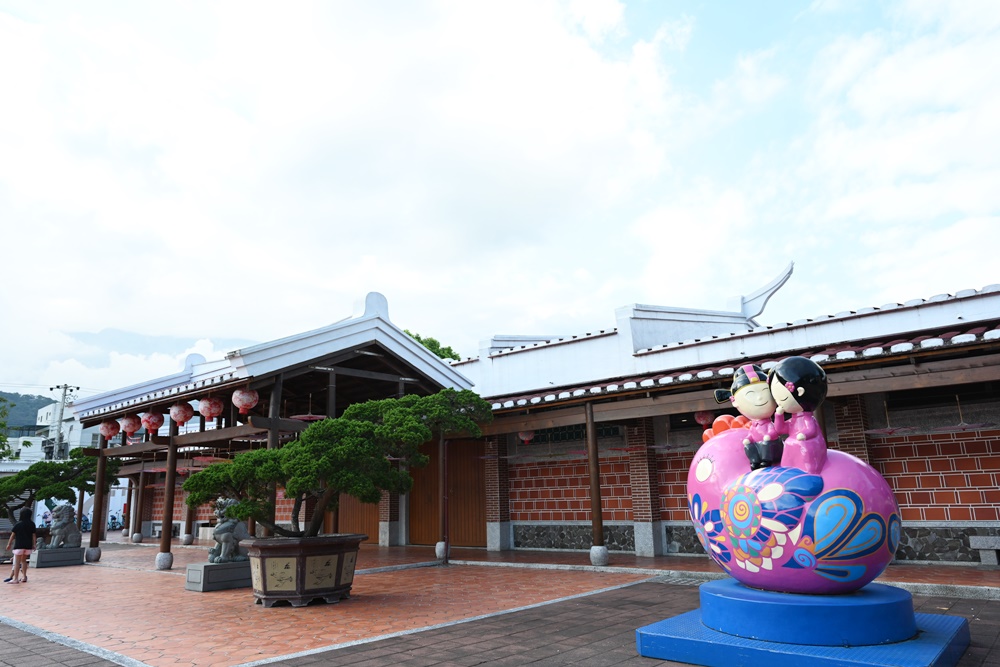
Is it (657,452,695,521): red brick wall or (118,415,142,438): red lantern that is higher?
(118,415,142,438): red lantern

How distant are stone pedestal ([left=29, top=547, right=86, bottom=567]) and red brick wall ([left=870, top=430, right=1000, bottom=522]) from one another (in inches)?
599

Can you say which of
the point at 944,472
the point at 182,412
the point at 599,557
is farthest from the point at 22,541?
the point at 944,472

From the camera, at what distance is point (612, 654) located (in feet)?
16.3

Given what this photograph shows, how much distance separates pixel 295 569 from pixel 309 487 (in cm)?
106

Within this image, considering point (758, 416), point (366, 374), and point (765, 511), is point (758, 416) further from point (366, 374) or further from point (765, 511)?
point (366, 374)

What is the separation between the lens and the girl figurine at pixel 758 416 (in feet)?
15.6

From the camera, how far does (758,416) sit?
4.84 metres

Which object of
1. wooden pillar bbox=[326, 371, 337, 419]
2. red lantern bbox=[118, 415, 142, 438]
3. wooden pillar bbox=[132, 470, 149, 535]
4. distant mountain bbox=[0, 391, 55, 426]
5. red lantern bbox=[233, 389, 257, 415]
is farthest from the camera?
distant mountain bbox=[0, 391, 55, 426]

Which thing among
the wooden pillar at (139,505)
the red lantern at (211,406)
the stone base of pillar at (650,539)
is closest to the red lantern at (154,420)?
the red lantern at (211,406)

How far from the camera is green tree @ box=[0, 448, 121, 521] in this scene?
1391 cm

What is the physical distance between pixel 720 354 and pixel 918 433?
3.90 meters

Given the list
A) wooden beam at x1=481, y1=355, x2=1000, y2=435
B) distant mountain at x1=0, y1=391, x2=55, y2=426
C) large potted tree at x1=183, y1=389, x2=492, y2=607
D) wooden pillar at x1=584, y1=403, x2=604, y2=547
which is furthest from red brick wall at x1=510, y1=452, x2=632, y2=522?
distant mountain at x1=0, y1=391, x2=55, y2=426

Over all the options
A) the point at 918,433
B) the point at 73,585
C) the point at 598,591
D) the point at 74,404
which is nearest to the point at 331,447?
the point at 598,591

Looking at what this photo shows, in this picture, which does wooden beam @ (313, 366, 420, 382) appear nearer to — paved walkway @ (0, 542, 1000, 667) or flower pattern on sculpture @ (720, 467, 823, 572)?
paved walkway @ (0, 542, 1000, 667)
